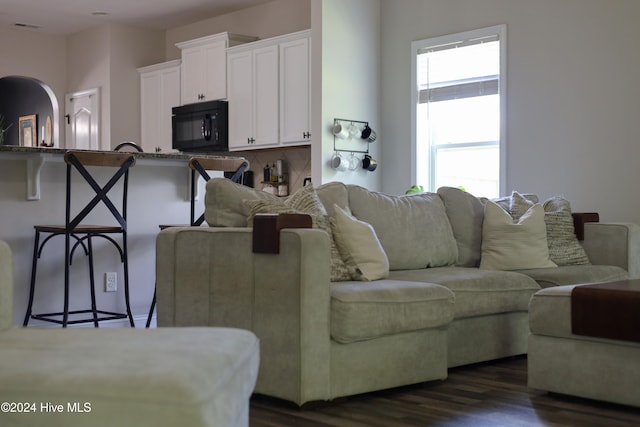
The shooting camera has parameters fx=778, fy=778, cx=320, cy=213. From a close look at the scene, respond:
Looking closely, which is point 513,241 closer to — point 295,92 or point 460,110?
point 460,110

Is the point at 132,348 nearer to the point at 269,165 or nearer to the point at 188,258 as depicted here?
the point at 188,258

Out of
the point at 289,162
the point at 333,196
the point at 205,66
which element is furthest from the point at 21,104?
the point at 333,196

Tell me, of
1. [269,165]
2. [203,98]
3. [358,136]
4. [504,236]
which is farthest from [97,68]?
[504,236]

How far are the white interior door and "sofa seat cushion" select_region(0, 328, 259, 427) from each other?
7.99m

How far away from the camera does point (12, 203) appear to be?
15.3ft

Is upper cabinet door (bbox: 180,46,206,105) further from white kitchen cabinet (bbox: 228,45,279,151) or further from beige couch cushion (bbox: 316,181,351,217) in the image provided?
beige couch cushion (bbox: 316,181,351,217)

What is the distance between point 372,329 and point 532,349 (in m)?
0.74

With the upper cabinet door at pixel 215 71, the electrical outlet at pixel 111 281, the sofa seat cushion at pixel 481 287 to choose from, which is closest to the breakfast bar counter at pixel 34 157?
the electrical outlet at pixel 111 281

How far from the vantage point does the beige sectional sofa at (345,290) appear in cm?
306

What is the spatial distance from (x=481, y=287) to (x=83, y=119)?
279 inches

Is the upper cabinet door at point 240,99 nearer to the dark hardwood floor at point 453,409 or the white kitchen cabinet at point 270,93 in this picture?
the white kitchen cabinet at point 270,93

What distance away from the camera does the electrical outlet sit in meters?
5.04

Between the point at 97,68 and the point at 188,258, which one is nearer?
the point at 188,258

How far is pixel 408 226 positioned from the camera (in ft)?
13.9
